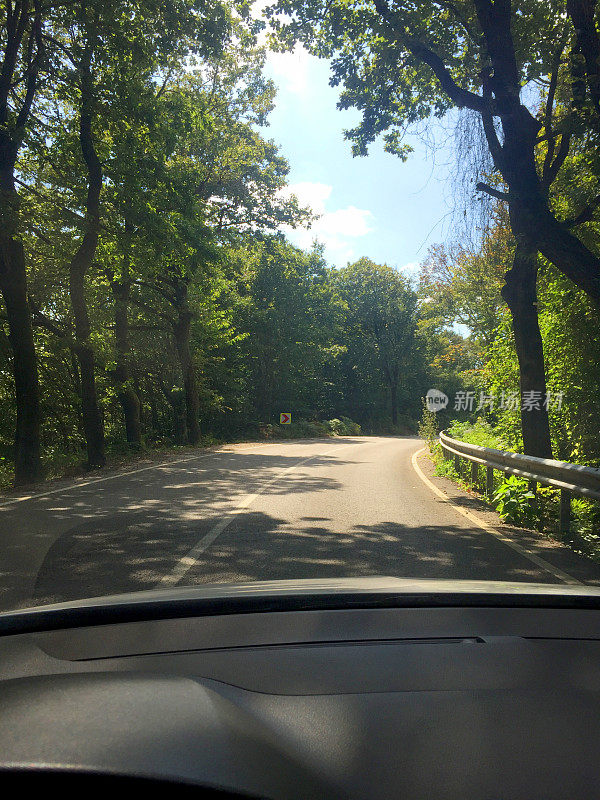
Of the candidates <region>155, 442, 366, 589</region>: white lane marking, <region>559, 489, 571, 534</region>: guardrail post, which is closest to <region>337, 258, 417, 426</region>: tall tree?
<region>155, 442, 366, 589</region>: white lane marking

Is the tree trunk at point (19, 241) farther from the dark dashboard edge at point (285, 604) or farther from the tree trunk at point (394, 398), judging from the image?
the tree trunk at point (394, 398)

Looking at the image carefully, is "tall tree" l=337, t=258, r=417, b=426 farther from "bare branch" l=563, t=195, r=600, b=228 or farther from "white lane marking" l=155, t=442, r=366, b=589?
"white lane marking" l=155, t=442, r=366, b=589

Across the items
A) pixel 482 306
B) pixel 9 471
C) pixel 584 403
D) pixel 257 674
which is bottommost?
pixel 9 471

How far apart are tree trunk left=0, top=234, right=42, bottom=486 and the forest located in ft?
0.17

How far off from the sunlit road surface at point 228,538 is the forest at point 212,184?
357 centimetres

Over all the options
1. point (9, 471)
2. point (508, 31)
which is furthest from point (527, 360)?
point (9, 471)

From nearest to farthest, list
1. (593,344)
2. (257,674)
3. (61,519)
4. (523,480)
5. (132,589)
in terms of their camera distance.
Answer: (257,674), (132,589), (61,519), (523,480), (593,344)

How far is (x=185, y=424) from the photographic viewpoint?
32.1 metres

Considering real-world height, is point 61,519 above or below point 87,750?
below

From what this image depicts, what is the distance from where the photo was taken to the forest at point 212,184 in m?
10.3

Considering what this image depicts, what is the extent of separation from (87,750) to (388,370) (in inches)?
2727

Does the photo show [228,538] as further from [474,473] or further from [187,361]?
[187,361]

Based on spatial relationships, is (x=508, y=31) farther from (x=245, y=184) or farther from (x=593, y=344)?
(x=245, y=184)

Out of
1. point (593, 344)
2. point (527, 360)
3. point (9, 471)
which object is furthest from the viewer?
point (9, 471)
